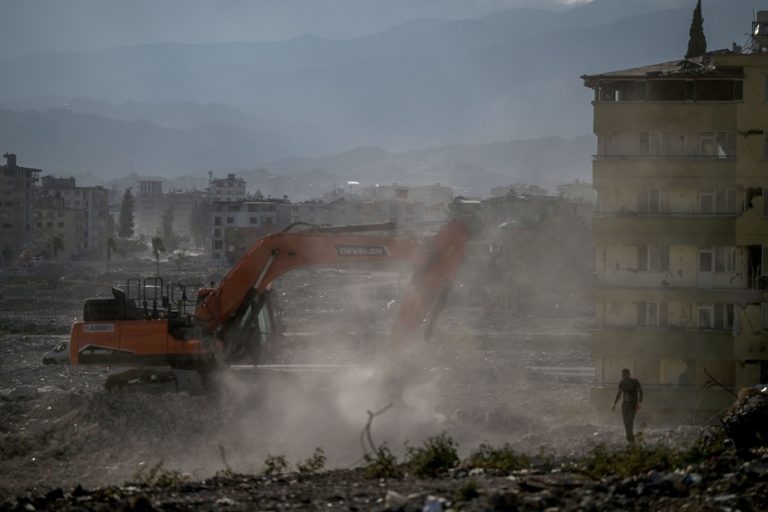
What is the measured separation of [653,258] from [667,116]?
2.77 m

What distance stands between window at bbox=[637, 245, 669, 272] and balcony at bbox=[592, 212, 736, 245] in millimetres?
141

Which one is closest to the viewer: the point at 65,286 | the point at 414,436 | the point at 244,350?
the point at 414,436

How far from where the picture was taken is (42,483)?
45.2 feet

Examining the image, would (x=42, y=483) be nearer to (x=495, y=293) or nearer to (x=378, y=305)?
(x=378, y=305)

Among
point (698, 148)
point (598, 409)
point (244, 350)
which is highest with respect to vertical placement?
point (698, 148)

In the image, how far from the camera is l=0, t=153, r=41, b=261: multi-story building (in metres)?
104

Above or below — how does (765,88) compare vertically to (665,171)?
above

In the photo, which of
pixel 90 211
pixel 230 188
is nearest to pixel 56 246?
pixel 90 211

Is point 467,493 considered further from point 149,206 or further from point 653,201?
point 149,206

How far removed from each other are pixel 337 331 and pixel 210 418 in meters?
22.9

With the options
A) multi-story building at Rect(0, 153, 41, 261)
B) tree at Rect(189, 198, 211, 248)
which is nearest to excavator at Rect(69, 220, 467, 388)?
multi-story building at Rect(0, 153, 41, 261)

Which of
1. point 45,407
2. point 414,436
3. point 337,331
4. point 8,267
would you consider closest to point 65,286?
point 8,267

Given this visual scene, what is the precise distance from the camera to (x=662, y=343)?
21.7 meters

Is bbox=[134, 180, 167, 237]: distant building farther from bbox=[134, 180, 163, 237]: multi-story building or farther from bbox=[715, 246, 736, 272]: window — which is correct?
bbox=[715, 246, 736, 272]: window
